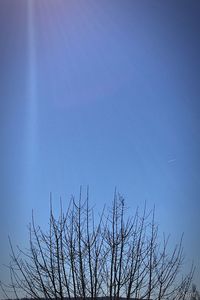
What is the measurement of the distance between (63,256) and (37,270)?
65 centimetres

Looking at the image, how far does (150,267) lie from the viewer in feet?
30.5

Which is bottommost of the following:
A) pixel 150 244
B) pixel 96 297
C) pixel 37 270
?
pixel 96 297

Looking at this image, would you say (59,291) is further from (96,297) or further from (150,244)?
(150,244)

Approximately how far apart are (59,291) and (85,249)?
3.40 feet

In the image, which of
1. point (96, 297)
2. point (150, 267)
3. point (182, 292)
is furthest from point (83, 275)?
point (182, 292)

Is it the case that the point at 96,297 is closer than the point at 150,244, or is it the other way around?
the point at 96,297

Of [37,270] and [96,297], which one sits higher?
[37,270]

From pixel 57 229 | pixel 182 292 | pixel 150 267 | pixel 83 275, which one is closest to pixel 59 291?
pixel 83 275

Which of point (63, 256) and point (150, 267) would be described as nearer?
point (63, 256)

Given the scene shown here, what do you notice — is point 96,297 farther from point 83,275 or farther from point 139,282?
point 139,282

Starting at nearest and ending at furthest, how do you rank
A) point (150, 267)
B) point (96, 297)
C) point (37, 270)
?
1. point (96, 297)
2. point (37, 270)
3. point (150, 267)

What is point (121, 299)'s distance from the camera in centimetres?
868

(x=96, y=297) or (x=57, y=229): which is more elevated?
(x=57, y=229)

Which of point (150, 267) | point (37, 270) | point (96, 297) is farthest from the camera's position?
point (150, 267)
